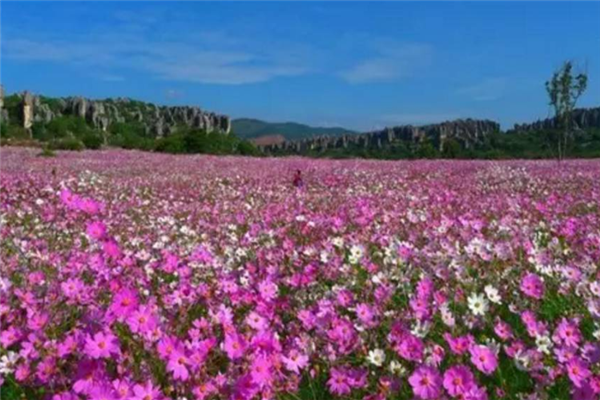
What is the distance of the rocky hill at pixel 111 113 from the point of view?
396 feet

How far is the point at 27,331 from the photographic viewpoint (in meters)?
2.99

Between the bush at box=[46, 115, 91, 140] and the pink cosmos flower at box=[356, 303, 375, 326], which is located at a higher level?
the bush at box=[46, 115, 91, 140]

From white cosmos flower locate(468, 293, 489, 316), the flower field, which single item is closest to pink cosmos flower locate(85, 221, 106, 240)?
the flower field

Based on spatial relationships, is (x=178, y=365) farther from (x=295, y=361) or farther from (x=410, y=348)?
(x=410, y=348)

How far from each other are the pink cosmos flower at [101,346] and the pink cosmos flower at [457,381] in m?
1.08

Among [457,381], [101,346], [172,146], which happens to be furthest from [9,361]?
[172,146]

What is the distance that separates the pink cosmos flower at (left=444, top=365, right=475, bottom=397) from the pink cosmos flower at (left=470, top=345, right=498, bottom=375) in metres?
0.31

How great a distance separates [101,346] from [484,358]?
132 centimetres

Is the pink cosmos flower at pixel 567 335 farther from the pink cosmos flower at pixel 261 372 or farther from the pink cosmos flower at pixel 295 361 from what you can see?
the pink cosmos flower at pixel 261 372

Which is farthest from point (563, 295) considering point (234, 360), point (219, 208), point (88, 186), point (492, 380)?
point (88, 186)

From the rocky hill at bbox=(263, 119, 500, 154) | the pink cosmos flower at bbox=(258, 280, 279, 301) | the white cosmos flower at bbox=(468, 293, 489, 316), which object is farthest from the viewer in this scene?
the rocky hill at bbox=(263, 119, 500, 154)

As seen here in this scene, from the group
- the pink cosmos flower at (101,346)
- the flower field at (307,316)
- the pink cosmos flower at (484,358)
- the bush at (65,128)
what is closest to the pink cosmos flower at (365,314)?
the flower field at (307,316)

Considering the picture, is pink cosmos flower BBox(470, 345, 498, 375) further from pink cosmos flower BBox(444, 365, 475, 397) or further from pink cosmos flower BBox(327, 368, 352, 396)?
pink cosmos flower BBox(327, 368, 352, 396)

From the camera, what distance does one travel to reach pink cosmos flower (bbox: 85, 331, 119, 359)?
88.4 inches
